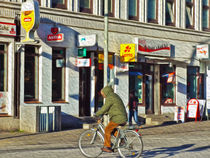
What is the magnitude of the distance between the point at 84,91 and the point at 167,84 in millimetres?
6618

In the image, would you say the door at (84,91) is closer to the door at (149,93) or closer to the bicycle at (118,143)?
the door at (149,93)

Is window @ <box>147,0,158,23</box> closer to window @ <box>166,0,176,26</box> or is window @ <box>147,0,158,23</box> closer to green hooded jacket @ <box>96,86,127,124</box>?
window @ <box>166,0,176,26</box>

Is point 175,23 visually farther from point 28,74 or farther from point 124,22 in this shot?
point 28,74

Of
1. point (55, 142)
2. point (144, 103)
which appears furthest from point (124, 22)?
point (55, 142)

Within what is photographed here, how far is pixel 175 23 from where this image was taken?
29.4 metres

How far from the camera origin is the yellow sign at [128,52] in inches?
979

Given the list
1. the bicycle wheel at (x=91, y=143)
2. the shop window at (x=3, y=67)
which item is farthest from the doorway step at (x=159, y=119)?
the bicycle wheel at (x=91, y=143)

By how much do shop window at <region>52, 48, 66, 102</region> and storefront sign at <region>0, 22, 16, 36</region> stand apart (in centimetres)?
262

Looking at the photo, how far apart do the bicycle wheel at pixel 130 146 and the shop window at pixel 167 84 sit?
52.2 feet

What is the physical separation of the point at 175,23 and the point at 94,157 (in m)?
18.4

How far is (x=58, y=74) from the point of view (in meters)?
22.9

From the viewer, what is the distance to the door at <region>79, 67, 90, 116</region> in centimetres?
2386

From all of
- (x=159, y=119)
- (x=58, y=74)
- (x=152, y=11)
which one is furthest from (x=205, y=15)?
(x=58, y=74)

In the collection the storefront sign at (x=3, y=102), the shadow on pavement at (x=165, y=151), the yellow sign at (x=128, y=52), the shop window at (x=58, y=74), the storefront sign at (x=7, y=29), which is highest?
the storefront sign at (x=7, y=29)
